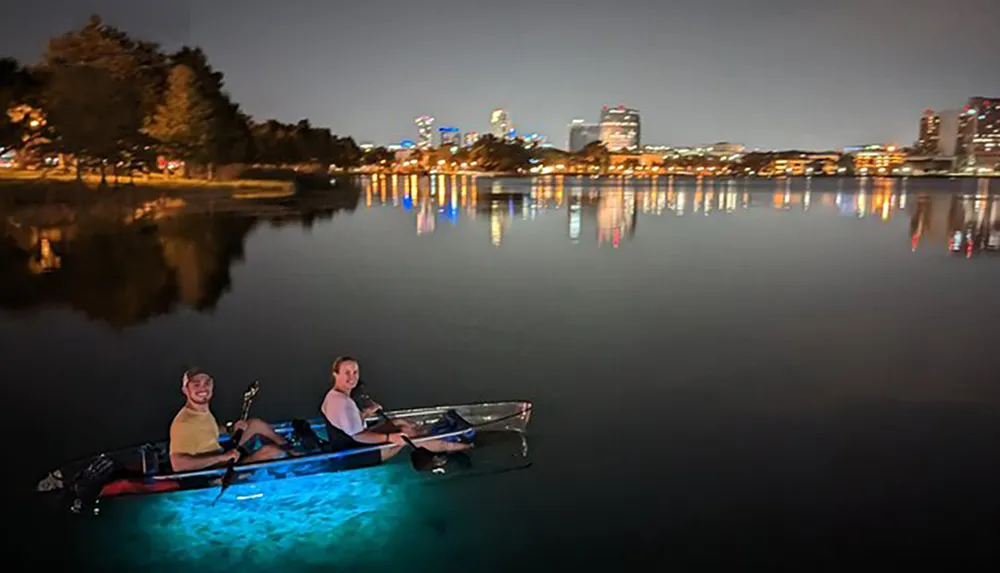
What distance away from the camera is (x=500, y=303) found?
75.6ft

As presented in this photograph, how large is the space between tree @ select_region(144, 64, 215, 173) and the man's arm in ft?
233

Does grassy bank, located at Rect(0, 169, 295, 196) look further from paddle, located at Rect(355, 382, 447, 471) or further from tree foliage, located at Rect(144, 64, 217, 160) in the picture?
paddle, located at Rect(355, 382, 447, 471)

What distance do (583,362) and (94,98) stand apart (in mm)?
58554

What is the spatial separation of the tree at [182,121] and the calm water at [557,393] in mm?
44105

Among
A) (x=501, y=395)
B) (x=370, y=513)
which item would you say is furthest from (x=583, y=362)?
(x=370, y=513)

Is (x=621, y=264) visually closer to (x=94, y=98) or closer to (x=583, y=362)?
(x=583, y=362)

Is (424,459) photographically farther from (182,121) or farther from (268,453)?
(182,121)

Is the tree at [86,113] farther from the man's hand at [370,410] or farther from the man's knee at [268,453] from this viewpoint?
the man's knee at [268,453]

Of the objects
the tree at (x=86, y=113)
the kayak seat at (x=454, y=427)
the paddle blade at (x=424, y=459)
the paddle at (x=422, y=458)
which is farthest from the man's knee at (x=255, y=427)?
the tree at (x=86, y=113)

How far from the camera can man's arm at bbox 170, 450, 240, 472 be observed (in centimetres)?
950

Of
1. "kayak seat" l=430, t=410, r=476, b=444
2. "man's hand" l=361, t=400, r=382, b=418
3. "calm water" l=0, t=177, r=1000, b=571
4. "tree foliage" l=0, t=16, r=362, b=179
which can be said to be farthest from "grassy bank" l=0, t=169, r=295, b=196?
"kayak seat" l=430, t=410, r=476, b=444

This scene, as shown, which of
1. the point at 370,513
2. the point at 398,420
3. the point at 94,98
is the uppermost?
the point at 94,98

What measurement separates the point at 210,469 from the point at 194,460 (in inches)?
8.5

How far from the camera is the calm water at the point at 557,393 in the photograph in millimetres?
9281
